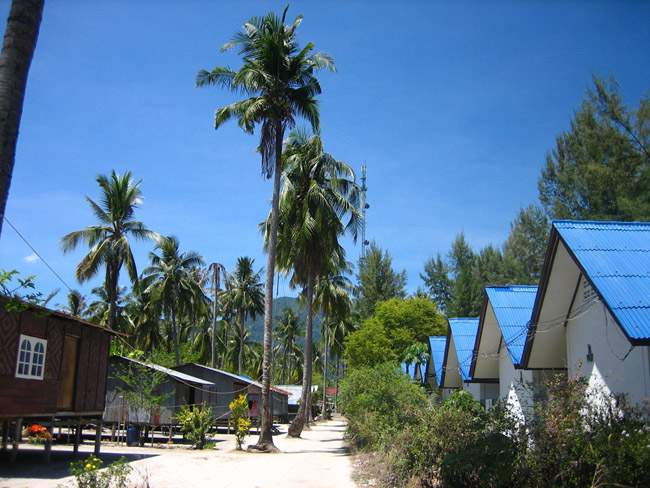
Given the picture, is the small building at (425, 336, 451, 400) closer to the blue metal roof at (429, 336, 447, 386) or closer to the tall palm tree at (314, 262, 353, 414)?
the blue metal roof at (429, 336, 447, 386)

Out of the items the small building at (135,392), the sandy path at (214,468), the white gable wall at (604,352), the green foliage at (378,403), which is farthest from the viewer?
the small building at (135,392)

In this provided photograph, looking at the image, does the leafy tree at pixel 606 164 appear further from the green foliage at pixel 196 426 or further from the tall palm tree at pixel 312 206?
the green foliage at pixel 196 426

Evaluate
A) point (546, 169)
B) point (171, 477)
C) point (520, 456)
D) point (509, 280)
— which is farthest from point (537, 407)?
point (509, 280)

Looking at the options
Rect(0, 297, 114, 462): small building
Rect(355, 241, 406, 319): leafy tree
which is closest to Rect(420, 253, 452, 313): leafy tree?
Rect(355, 241, 406, 319): leafy tree

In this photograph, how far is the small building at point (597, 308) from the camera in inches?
403

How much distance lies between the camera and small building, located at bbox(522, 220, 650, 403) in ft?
33.6

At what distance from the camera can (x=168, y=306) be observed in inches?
1729

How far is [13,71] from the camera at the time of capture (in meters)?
6.35

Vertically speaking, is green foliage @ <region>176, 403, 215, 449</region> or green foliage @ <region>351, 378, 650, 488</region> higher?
green foliage @ <region>351, 378, 650, 488</region>

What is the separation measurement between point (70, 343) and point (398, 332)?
26.4 m

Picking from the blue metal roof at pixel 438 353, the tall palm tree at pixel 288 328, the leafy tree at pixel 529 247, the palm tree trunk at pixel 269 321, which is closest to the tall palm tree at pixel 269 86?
the palm tree trunk at pixel 269 321

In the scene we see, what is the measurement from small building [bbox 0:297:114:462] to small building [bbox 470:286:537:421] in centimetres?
1287

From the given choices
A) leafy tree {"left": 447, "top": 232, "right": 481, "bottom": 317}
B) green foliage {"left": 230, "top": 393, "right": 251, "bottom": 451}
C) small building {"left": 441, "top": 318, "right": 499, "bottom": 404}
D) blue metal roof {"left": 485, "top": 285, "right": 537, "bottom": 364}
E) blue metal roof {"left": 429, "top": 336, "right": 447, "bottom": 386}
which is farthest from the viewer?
leafy tree {"left": 447, "top": 232, "right": 481, "bottom": 317}

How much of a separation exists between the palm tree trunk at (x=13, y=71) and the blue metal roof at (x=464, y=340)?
19.6 m
